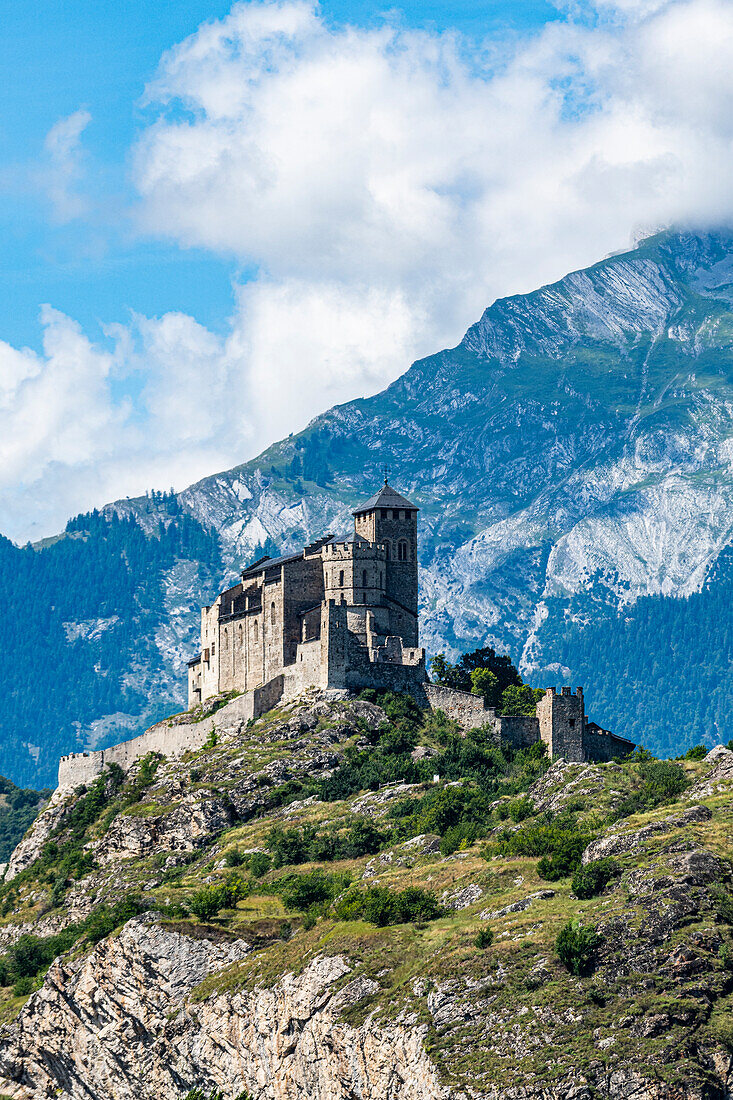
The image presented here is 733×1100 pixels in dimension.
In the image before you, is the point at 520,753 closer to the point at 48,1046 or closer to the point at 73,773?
the point at 48,1046

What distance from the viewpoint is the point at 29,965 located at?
450 feet

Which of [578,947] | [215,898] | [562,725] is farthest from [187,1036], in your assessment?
[562,725]

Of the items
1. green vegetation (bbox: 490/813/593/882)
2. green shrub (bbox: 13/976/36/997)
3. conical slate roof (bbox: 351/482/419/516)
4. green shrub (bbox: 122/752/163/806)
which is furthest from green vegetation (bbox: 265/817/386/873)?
conical slate roof (bbox: 351/482/419/516)

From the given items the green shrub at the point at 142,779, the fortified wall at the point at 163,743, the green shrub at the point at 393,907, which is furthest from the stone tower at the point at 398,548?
the green shrub at the point at 393,907

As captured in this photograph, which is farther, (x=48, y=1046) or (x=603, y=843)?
(x=48, y=1046)

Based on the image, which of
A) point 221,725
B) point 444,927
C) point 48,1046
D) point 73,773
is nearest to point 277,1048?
point 444,927

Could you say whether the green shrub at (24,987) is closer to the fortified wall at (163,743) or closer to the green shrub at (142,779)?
the green shrub at (142,779)

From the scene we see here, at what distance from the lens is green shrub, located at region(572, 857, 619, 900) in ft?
295

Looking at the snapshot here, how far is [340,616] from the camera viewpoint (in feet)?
489

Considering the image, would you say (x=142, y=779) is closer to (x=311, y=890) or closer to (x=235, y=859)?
(x=235, y=859)

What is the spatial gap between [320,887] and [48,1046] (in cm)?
2654

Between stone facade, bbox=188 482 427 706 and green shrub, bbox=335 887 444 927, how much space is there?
44.9 m

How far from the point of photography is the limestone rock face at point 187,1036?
87312 millimetres

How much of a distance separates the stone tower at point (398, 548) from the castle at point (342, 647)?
0.10m
